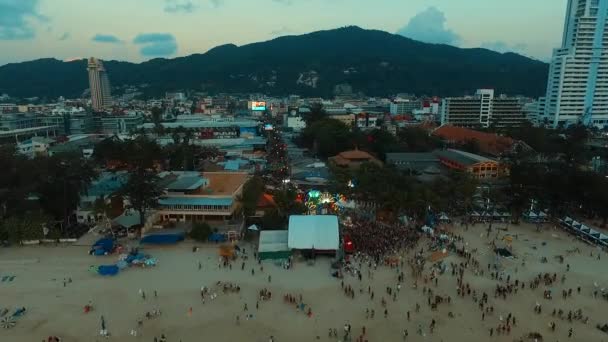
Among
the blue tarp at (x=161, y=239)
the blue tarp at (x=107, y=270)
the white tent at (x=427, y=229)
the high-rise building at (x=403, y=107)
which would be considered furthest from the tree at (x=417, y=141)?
the high-rise building at (x=403, y=107)

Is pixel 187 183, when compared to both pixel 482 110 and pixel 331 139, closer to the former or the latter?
pixel 331 139

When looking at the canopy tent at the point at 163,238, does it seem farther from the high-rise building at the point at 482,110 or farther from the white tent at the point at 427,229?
the high-rise building at the point at 482,110

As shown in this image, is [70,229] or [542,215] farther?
[542,215]

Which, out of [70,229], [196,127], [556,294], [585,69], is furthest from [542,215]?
[585,69]

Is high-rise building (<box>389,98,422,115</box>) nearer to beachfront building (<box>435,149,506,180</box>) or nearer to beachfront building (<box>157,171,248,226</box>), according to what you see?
beachfront building (<box>435,149,506,180</box>)

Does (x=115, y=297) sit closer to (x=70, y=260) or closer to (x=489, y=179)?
(x=70, y=260)

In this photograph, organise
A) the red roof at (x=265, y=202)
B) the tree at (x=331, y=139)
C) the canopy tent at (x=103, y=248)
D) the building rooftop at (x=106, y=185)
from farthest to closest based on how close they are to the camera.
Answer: the tree at (x=331, y=139) < the building rooftop at (x=106, y=185) < the red roof at (x=265, y=202) < the canopy tent at (x=103, y=248)
